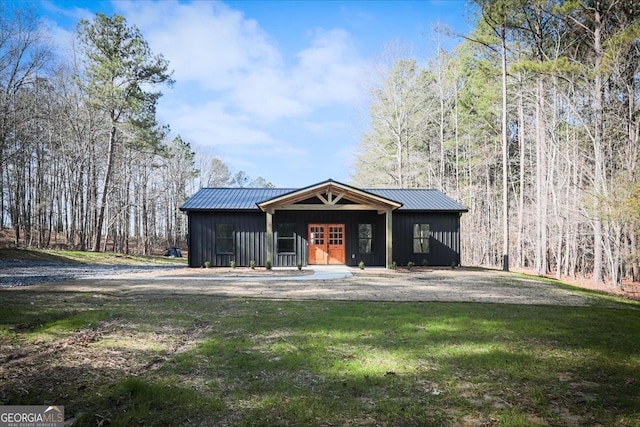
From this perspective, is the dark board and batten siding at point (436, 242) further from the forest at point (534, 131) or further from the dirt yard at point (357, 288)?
the dirt yard at point (357, 288)

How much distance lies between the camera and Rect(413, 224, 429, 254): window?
16516 mm

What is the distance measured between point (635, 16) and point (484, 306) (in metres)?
13.4

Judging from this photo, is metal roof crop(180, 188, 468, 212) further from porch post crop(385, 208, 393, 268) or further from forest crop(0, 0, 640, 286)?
forest crop(0, 0, 640, 286)

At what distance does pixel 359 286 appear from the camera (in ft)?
33.7

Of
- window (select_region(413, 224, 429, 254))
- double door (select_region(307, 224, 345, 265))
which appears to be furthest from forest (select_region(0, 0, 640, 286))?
double door (select_region(307, 224, 345, 265))

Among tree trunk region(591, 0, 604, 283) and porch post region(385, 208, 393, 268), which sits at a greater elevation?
tree trunk region(591, 0, 604, 283)

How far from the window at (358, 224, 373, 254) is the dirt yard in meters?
4.02

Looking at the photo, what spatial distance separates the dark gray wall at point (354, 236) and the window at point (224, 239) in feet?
0.76

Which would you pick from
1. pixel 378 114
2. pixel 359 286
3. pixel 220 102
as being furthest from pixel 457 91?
pixel 359 286

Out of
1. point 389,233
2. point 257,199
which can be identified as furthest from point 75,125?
point 389,233

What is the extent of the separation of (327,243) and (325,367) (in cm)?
1266

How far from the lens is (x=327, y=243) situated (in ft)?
54.1

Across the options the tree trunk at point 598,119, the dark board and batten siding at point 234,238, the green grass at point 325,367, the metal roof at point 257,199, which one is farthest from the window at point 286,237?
the tree trunk at point 598,119

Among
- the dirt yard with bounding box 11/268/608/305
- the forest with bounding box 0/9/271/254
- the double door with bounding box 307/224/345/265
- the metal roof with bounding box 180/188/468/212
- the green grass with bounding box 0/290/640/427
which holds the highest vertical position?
the forest with bounding box 0/9/271/254
